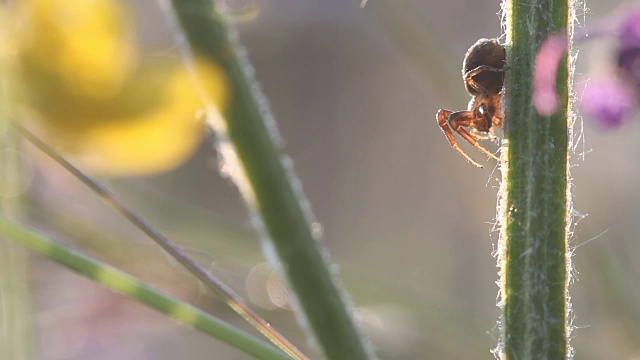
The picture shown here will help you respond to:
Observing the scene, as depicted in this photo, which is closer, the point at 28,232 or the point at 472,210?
the point at 28,232

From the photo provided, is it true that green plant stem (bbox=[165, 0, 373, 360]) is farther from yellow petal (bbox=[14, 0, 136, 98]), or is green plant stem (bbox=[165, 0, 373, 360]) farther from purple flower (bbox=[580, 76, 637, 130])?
yellow petal (bbox=[14, 0, 136, 98])

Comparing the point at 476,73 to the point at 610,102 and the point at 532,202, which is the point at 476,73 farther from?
the point at 610,102

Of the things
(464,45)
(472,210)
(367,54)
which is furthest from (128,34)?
(367,54)

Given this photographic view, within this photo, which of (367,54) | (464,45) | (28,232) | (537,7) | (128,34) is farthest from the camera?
(367,54)

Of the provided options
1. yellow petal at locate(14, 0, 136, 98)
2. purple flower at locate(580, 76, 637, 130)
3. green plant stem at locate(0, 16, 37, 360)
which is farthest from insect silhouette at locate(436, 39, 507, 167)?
yellow petal at locate(14, 0, 136, 98)

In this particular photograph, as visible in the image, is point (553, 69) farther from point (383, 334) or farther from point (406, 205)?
point (406, 205)

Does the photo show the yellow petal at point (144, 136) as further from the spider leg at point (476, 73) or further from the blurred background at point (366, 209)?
the spider leg at point (476, 73)
